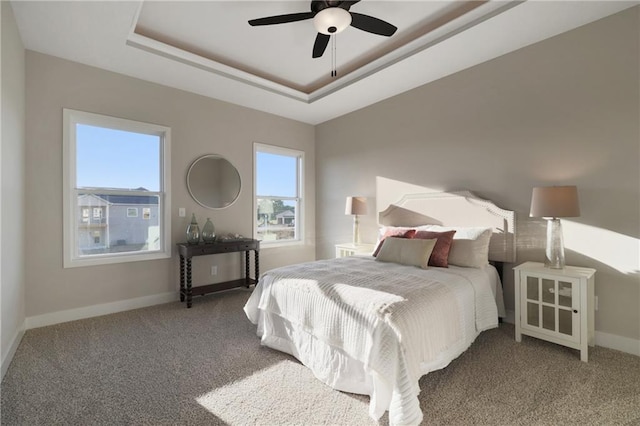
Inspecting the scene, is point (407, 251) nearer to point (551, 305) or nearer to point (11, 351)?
point (551, 305)

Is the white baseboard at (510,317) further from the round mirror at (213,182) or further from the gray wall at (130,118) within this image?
the round mirror at (213,182)

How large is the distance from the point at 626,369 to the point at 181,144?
15.9 feet

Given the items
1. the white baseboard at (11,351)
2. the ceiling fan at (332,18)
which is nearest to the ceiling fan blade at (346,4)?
the ceiling fan at (332,18)

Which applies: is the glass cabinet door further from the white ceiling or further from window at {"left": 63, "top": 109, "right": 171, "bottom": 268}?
window at {"left": 63, "top": 109, "right": 171, "bottom": 268}

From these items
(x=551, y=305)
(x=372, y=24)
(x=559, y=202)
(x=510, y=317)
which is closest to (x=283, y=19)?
(x=372, y=24)

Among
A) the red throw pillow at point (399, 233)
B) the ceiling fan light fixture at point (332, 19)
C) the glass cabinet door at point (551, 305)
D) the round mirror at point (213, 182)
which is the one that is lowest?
the glass cabinet door at point (551, 305)

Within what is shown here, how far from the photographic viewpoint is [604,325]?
2.56m

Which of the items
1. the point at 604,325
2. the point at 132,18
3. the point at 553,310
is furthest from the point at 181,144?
the point at 604,325

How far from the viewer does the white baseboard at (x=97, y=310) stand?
297cm

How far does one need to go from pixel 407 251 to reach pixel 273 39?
2540mm

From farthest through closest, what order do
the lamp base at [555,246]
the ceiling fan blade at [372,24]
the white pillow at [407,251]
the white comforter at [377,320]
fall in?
the white pillow at [407,251]
the lamp base at [555,246]
the ceiling fan blade at [372,24]
the white comforter at [377,320]

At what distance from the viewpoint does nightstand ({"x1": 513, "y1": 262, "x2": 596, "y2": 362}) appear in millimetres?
2295

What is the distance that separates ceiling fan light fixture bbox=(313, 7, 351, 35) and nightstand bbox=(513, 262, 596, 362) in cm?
253

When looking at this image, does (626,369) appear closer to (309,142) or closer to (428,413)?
(428,413)
